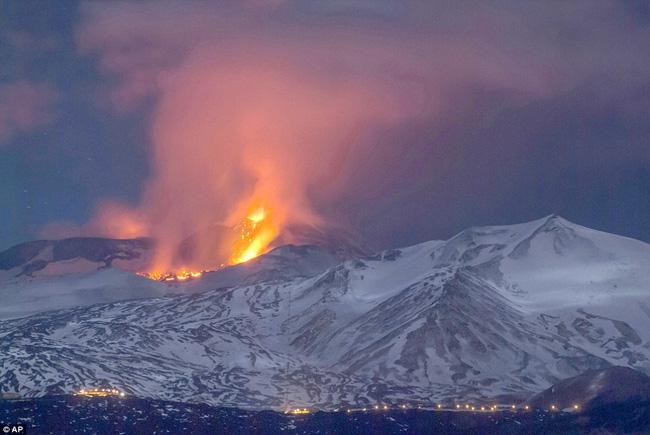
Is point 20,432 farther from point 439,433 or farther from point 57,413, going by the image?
point 439,433

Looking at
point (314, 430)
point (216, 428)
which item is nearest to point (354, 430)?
point (314, 430)

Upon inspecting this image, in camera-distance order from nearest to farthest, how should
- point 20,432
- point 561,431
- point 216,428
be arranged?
point 20,432 < point 216,428 < point 561,431

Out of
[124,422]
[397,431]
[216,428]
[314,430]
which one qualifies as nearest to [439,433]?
[397,431]

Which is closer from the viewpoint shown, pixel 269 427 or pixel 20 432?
pixel 20 432

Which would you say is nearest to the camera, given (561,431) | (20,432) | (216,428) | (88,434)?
(20,432)

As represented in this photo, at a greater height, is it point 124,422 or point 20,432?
point 124,422

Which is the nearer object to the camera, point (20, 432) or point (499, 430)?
point (20, 432)

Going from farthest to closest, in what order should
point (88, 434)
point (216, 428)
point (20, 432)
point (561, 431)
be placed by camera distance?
point (561, 431)
point (216, 428)
point (88, 434)
point (20, 432)

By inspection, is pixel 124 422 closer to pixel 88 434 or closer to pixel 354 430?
pixel 88 434

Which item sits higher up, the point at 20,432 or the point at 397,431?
the point at 397,431
